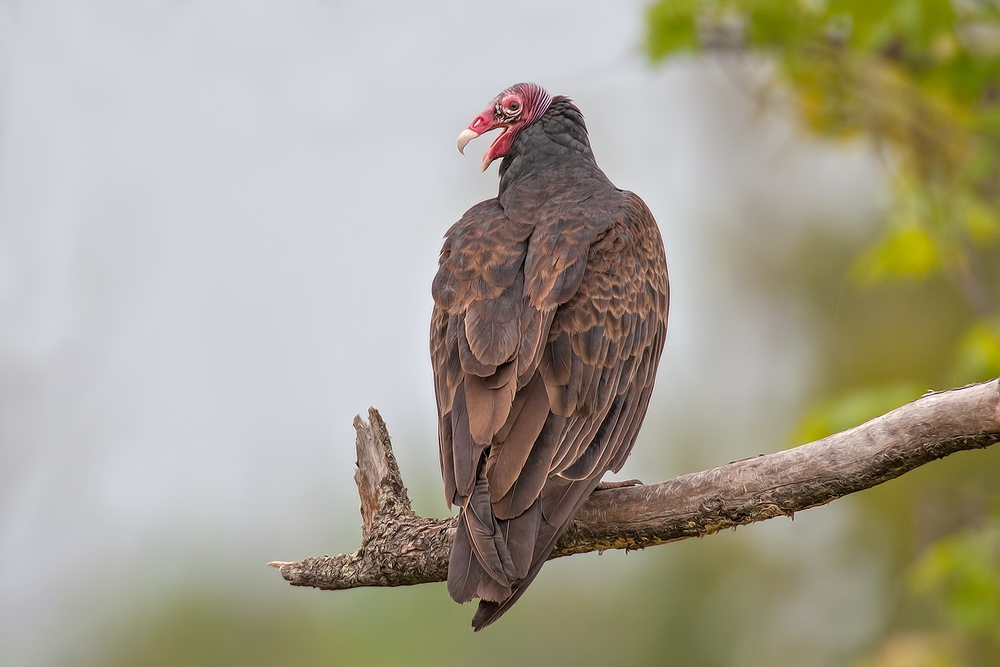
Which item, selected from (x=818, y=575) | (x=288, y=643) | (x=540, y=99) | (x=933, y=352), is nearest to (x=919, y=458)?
(x=540, y=99)

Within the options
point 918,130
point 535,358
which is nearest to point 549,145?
point 535,358

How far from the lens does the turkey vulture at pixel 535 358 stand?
3006 mm

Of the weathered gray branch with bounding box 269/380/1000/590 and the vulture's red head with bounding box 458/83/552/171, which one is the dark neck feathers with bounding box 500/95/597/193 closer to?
the vulture's red head with bounding box 458/83/552/171

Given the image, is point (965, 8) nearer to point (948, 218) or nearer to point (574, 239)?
point (948, 218)

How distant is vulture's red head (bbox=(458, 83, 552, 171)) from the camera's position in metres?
4.55

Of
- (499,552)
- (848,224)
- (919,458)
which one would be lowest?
(499,552)

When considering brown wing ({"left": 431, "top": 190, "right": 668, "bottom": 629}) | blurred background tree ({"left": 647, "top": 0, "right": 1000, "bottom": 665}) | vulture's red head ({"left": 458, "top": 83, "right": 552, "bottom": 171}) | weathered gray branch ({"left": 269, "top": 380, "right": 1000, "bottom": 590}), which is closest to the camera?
weathered gray branch ({"left": 269, "top": 380, "right": 1000, "bottom": 590})

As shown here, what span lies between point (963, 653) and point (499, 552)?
15.4 feet

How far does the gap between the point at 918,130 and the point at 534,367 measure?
11.6ft

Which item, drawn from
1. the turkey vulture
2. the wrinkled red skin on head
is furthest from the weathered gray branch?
the wrinkled red skin on head

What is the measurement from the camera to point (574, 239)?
12.2 ft

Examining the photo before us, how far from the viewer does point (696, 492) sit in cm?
310

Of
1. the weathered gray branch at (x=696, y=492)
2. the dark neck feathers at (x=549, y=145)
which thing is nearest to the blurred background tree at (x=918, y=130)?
the dark neck feathers at (x=549, y=145)

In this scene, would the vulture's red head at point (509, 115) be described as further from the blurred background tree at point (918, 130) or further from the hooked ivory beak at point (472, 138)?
the blurred background tree at point (918, 130)
